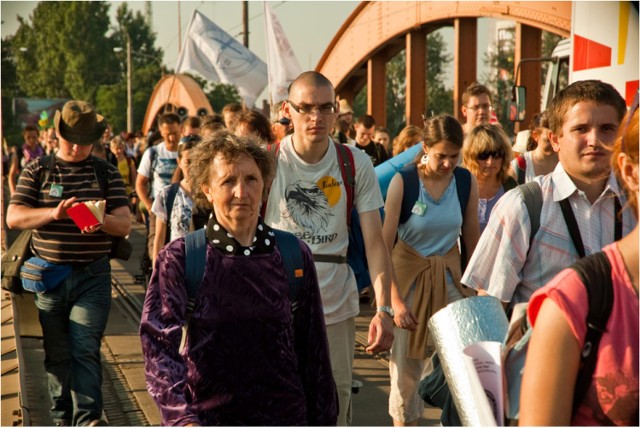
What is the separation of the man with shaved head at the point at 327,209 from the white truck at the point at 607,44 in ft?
13.8

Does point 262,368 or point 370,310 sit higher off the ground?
point 262,368

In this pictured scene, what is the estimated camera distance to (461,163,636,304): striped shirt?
150 inches

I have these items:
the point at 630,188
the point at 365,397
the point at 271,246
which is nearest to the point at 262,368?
the point at 271,246

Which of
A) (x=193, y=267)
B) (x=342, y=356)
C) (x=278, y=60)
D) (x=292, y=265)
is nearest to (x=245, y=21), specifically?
(x=278, y=60)

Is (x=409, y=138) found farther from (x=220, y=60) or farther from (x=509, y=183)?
(x=220, y=60)

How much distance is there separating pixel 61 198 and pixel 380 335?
2.39 meters

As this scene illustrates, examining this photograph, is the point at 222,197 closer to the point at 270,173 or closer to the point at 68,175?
the point at 270,173

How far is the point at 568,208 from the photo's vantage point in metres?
3.83

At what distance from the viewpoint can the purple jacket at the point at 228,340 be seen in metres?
3.45

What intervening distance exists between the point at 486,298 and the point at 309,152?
2.43 meters

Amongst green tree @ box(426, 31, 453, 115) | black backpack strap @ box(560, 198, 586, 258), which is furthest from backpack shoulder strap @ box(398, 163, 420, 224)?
green tree @ box(426, 31, 453, 115)

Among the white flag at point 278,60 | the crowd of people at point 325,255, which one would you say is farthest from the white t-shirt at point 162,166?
the white flag at point 278,60

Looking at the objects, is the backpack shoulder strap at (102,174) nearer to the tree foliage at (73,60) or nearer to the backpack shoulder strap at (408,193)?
the backpack shoulder strap at (408,193)

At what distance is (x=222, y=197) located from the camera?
3.74m
